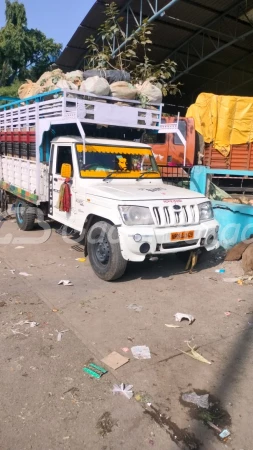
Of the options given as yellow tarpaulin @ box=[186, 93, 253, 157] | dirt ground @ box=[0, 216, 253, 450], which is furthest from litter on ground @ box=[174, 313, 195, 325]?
yellow tarpaulin @ box=[186, 93, 253, 157]

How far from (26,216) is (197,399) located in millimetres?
5421

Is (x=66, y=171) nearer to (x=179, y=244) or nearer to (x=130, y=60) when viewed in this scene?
(x=179, y=244)

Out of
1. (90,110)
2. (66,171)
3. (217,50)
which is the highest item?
(217,50)

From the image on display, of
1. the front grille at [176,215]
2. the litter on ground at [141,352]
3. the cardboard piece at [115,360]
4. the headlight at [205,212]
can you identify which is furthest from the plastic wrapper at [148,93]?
the cardboard piece at [115,360]

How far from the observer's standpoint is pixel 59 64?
18.5 metres

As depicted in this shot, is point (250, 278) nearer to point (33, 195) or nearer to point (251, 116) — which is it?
point (33, 195)

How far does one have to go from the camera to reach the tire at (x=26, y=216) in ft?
23.0

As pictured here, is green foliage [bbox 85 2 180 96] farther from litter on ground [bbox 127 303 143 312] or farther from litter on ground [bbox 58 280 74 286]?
litter on ground [bbox 127 303 143 312]

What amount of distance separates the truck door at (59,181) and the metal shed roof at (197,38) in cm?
861

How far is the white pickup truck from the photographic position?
14.2ft

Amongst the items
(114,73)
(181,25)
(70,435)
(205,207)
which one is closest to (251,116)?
(181,25)

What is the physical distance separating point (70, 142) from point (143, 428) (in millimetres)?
4265

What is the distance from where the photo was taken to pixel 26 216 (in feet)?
23.2

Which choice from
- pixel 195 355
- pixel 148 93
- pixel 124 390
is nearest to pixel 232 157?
pixel 148 93
